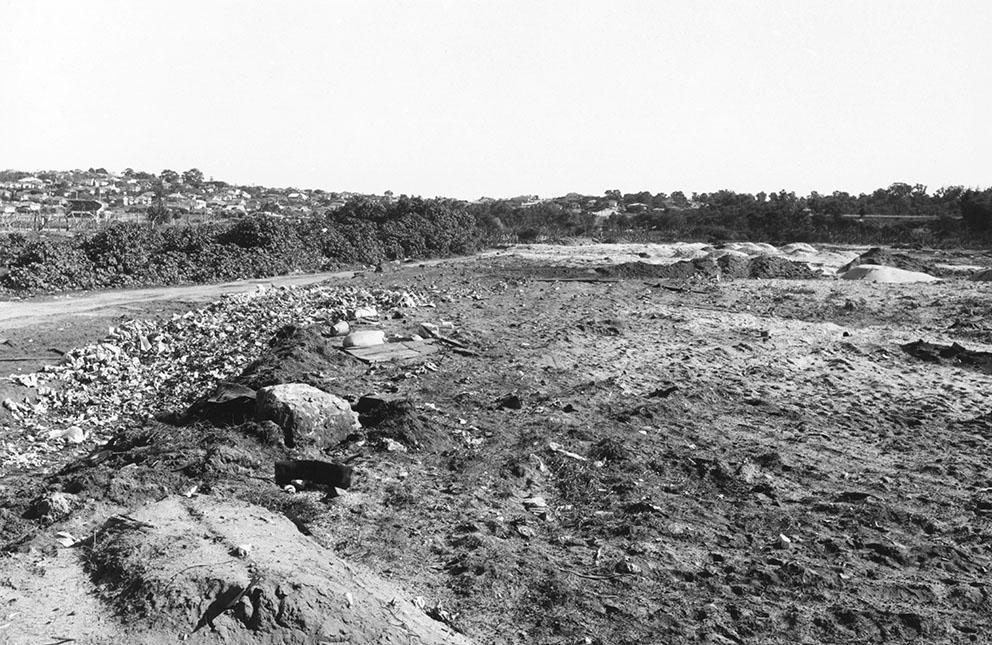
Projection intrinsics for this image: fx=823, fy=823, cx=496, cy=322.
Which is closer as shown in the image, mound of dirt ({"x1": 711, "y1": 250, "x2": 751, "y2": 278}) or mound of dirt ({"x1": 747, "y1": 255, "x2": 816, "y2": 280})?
mound of dirt ({"x1": 711, "y1": 250, "x2": 751, "y2": 278})

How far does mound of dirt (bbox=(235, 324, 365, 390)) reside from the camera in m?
8.81

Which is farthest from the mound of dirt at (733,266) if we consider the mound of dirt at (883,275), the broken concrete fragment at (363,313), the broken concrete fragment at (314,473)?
the broken concrete fragment at (314,473)

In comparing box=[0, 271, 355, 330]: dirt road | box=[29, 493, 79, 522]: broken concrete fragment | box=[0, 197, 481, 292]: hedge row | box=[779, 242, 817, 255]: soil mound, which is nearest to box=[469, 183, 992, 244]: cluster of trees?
box=[779, 242, 817, 255]: soil mound

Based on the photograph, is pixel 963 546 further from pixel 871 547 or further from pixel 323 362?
pixel 323 362

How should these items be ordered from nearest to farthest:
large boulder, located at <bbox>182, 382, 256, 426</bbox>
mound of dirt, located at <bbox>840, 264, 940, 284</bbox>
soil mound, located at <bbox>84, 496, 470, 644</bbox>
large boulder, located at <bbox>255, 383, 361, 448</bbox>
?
1. soil mound, located at <bbox>84, 496, 470, 644</bbox>
2. large boulder, located at <bbox>255, 383, 361, 448</bbox>
3. large boulder, located at <bbox>182, 382, 256, 426</bbox>
4. mound of dirt, located at <bbox>840, 264, 940, 284</bbox>

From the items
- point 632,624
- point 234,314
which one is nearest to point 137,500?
point 632,624

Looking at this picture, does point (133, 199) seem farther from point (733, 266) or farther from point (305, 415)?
point (305, 415)

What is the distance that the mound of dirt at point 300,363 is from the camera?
347 inches

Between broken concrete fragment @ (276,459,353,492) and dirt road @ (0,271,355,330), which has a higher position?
broken concrete fragment @ (276,459,353,492)

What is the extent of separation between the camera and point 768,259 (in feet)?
73.2

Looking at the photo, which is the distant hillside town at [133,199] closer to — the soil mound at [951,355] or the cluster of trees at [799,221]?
the cluster of trees at [799,221]

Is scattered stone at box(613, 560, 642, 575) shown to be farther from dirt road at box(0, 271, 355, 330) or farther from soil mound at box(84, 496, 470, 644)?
dirt road at box(0, 271, 355, 330)

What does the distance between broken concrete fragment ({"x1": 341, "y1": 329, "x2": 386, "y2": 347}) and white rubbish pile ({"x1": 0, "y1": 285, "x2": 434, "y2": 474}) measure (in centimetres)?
136

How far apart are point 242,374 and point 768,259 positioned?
16.5 metres
